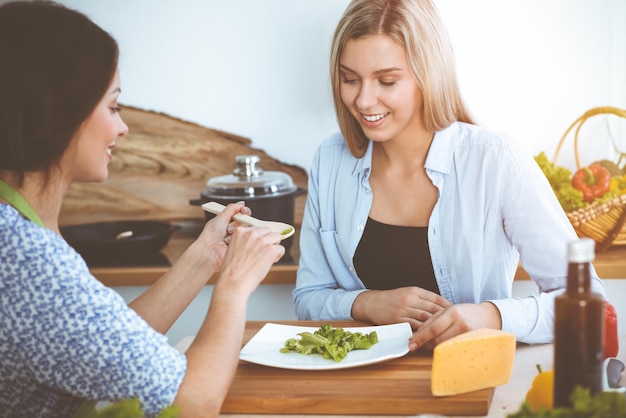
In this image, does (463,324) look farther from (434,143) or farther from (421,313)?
(434,143)

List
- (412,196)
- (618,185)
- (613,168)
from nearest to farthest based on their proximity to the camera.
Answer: (412,196)
(618,185)
(613,168)

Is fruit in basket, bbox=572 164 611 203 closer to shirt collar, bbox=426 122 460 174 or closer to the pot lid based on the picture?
shirt collar, bbox=426 122 460 174

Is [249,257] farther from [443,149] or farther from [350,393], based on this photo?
[443,149]

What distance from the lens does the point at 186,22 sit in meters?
2.96

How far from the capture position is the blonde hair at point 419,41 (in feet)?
6.06

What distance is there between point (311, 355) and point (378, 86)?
27.3 inches

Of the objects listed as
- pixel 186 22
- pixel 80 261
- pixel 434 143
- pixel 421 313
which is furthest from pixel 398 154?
pixel 186 22

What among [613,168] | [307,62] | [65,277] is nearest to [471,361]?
[65,277]

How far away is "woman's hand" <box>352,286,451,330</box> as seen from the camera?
164 centimetres

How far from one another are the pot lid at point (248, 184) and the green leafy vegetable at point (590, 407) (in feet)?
5.67

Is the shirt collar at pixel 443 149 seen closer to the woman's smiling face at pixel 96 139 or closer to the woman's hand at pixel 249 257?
the woman's hand at pixel 249 257

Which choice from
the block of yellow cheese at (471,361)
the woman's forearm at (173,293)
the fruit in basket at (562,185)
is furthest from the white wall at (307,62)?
the block of yellow cheese at (471,361)

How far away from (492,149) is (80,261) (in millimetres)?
1060

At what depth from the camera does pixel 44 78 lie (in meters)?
1.19
